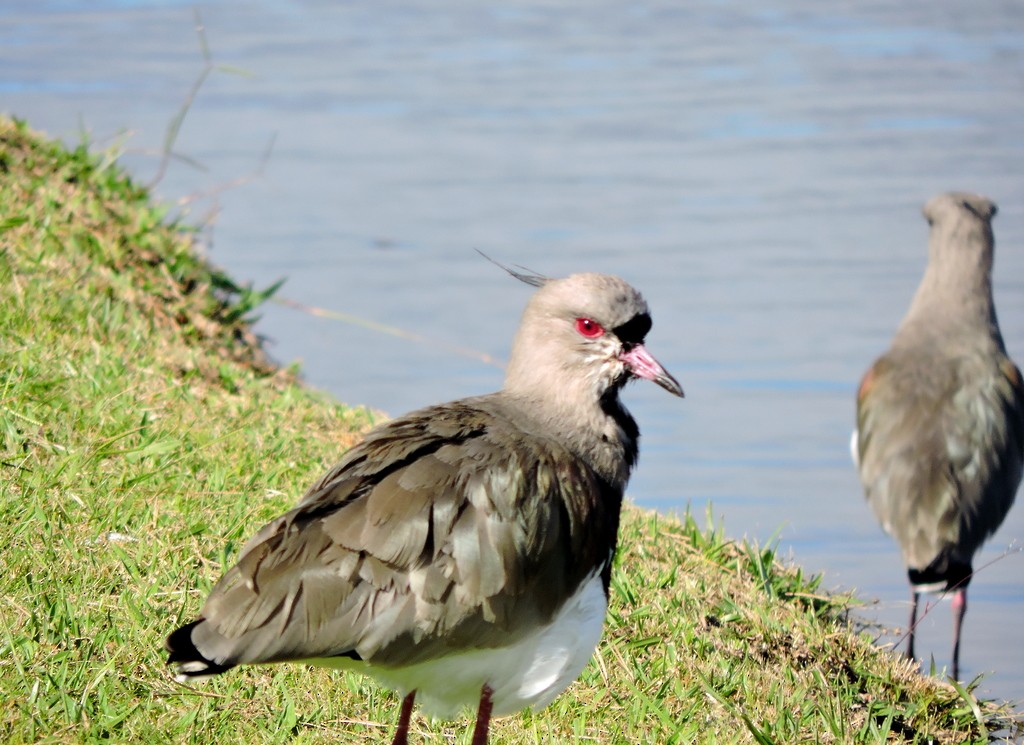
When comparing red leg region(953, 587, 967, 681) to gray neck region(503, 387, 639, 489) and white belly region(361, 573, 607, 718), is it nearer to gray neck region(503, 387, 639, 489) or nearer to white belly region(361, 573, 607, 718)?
gray neck region(503, 387, 639, 489)

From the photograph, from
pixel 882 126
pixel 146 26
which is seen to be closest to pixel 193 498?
pixel 882 126

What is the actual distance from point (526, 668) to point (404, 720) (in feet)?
1.19

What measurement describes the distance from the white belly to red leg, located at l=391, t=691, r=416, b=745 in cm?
4

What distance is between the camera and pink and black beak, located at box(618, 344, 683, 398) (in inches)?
187

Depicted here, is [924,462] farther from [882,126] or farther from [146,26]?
[146,26]

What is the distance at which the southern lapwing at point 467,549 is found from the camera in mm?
3900

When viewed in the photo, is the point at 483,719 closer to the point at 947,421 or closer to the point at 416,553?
the point at 416,553

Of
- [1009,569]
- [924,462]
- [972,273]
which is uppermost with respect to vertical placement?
[972,273]

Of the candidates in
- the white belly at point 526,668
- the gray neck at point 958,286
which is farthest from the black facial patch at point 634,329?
the gray neck at point 958,286

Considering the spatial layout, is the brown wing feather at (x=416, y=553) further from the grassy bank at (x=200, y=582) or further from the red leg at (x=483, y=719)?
the grassy bank at (x=200, y=582)

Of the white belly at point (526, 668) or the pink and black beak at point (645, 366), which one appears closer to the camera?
the white belly at point (526, 668)

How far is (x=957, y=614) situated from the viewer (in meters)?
6.73

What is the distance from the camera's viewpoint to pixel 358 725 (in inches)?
178

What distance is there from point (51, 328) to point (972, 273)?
4.57m
